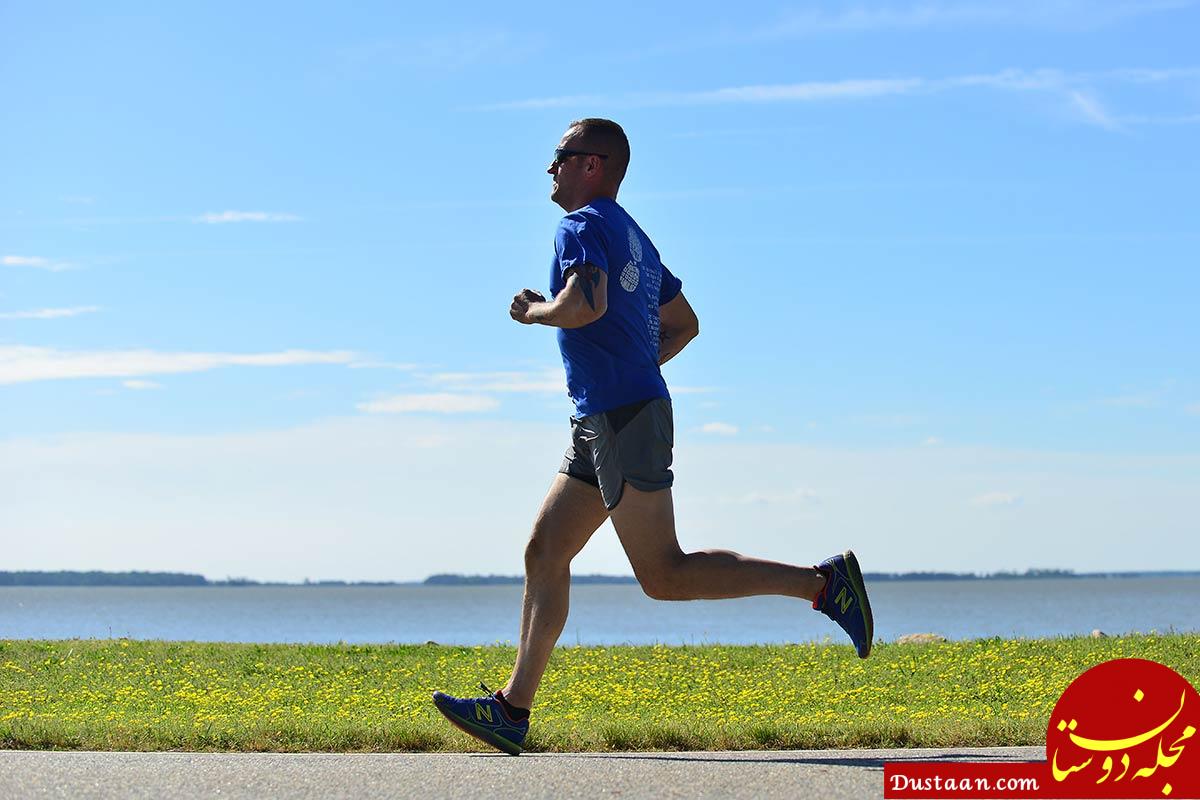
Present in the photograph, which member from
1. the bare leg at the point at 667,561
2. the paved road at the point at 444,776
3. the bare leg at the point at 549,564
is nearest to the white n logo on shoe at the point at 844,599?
the bare leg at the point at 667,561

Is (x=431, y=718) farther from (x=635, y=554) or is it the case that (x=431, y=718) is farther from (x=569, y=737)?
(x=635, y=554)

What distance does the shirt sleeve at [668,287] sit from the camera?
6.88 m

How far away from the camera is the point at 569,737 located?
690 centimetres

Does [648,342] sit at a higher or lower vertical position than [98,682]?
higher

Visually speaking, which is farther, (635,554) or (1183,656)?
(1183,656)

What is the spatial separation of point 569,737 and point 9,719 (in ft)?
10.4

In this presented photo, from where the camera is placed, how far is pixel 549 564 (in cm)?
647

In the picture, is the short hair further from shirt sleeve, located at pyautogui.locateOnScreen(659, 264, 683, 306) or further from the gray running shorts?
the gray running shorts

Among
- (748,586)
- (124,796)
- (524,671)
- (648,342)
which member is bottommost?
(124,796)

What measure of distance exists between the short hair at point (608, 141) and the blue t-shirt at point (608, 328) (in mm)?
173

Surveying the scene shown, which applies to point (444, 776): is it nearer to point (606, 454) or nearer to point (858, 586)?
point (606, 454)

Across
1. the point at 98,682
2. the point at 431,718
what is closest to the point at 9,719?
the point at 431,718

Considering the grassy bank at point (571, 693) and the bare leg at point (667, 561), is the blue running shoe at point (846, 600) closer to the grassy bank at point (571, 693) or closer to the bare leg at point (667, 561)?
the bare leg at point (667, 561)

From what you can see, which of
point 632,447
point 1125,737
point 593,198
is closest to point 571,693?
point 632,447
